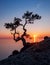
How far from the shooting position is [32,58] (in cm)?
2730

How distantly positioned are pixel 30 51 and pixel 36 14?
14623 millimetres

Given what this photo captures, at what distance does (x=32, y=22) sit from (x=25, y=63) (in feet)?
63.1

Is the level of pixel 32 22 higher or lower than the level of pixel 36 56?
higher

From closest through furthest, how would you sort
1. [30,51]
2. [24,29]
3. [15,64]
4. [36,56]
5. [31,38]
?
[15,64] < [36,56] < [30,51] < [24,29] < [31,38]

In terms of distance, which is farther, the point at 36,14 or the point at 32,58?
the point at 36,14

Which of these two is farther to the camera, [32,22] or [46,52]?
[32,22]

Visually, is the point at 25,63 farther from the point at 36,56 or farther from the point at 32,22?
the point at 32,22

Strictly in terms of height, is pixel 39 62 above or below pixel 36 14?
below

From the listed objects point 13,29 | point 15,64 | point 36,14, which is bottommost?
point 15,64

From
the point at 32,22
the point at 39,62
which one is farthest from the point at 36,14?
the point at 39,62

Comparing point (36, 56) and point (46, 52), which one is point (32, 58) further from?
point (46, 52)

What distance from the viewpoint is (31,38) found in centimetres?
4678

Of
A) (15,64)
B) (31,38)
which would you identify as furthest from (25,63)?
(31,38)

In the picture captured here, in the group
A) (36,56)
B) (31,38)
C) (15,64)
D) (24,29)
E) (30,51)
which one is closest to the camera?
(15,64)
